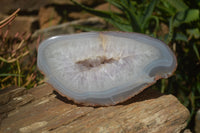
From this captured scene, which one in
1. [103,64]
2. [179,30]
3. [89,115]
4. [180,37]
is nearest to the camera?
[89,115]

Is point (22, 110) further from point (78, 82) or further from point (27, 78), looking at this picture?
point (27, 78)

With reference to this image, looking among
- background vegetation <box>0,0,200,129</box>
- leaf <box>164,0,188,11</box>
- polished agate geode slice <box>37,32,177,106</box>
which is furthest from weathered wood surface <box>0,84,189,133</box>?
leaf <box>164,0,188,11</box>

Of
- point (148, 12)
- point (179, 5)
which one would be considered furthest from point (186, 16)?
point (148, 12)

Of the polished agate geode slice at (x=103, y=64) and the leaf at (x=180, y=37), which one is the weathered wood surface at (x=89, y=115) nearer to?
the polished agate geode slice at (x=103, y=64)

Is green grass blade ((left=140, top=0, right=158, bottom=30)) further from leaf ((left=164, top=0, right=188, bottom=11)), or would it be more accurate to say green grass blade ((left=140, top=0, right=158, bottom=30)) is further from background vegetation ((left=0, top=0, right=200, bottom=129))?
leaf ((left=164, top=0, right=188, bottom=11))

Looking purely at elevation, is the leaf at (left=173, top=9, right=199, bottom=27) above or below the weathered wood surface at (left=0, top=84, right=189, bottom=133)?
above

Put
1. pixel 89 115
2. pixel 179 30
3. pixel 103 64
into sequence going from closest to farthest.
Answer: pixel 89 115 < pixel 103 64 < pixel 179 30

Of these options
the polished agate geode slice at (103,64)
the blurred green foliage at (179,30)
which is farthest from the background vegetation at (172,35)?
the polished agate geode slice at (103,64)

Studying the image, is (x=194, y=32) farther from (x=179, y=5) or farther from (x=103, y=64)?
(x=103, y=64)
